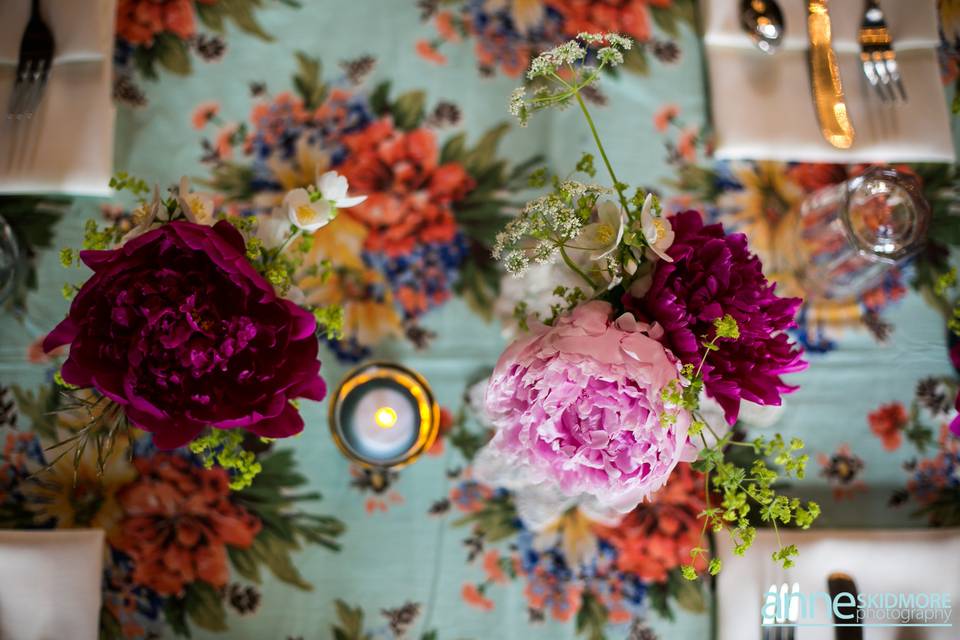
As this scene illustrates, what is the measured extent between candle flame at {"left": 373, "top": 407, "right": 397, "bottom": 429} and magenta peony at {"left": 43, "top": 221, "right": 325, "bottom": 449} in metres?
0.23

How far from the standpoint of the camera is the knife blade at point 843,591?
820 millimetres

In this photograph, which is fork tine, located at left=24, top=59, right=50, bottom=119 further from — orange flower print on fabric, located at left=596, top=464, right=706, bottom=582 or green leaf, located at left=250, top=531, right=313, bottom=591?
orange flower print on fabric, located at left=596, top=464, right=706, bottom=582

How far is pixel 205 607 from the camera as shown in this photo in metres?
0.84

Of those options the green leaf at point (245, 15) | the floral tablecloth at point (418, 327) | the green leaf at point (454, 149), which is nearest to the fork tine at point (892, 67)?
the floral tablecloth at point (418, 327)

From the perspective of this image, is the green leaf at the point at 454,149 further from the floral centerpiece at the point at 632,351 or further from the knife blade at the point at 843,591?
the knife blade at the point at 843,591

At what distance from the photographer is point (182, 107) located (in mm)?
923

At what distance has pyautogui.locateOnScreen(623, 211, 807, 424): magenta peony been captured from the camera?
0.57 metres

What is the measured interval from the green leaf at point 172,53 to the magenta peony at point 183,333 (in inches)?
18.9

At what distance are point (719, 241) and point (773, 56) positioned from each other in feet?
1.60

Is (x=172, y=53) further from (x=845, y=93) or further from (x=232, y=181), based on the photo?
(x=845, y=93)

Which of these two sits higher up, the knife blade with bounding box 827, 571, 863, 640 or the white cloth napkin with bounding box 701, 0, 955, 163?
the white cloth napkin with bounding box 701, 0, 955, 163

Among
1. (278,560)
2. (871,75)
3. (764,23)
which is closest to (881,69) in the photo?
(871,75)

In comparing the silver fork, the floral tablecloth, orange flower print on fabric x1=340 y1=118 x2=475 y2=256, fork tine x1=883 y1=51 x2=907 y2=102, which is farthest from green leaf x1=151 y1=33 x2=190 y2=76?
fork tine x1=883 y1=51 x2=907 y2=102

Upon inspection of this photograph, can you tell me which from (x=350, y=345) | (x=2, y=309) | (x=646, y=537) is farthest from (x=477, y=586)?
(x=2, y=309)
